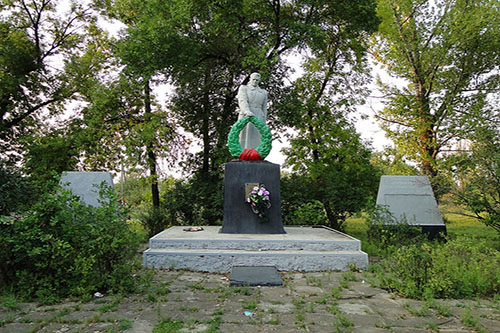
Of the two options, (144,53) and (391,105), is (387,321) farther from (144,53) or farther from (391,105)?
(391,105)

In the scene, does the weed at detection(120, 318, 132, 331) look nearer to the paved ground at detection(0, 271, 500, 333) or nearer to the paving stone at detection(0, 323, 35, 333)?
the paved ground at detection(0, 271, 500, 333)

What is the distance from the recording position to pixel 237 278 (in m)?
4.99

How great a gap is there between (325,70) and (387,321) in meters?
10.9

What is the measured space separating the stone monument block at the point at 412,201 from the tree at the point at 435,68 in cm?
219

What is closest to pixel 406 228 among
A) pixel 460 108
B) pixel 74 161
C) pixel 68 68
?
pixel 460 108

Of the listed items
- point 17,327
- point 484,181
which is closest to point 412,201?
point 484,181

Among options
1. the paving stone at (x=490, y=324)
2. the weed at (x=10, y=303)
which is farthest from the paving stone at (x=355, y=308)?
the weed at (x=10, y=303)

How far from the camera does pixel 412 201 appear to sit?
8.27m

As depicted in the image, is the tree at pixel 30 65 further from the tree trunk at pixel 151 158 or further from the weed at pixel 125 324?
the weed at pixel 125 324

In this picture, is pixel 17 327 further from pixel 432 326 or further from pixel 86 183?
pixel 86 183

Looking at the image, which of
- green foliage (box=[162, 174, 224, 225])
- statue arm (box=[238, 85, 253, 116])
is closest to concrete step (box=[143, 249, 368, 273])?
statue arm (box=[238, 85, 253, 116])

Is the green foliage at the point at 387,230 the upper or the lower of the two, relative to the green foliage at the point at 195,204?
lower

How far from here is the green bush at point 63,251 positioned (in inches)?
162

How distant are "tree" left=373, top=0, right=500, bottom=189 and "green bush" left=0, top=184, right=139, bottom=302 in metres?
9.37
